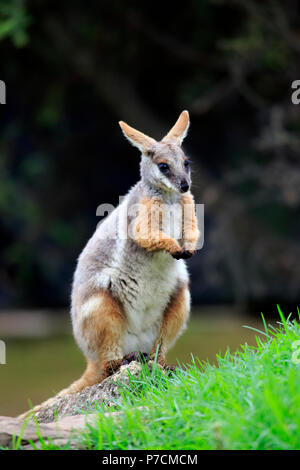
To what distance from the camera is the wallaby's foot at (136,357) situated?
17.1 ft

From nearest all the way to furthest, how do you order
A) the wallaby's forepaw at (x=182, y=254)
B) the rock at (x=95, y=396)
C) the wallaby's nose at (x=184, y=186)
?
1. the rock at (x=95, y=396)
2. the wallaby's forepaw at (x=182, y=254)
3. the wallaby's nose at (x=184, y=186)

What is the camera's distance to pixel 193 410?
12.6ft

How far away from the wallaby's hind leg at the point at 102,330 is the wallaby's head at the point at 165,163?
1.00 meters

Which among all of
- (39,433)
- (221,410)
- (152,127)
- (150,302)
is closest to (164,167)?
(150,302)

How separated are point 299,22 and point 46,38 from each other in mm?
4744

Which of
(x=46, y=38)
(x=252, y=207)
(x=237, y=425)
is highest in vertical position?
(x=46, y=38)

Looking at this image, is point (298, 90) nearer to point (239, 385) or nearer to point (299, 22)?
point (299, 22)

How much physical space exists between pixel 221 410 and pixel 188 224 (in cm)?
204

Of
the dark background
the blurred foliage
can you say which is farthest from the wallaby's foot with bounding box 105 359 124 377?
the dark background

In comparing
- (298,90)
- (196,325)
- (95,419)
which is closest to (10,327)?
(196,325)

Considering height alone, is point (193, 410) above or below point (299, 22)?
below

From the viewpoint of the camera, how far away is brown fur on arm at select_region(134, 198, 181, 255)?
5141mm

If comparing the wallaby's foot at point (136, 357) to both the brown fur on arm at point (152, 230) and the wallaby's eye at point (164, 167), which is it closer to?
the brown fur on arm at point (152, 230)

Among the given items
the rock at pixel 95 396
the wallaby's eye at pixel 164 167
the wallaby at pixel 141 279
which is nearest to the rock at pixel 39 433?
the rock at pixel 95 396
